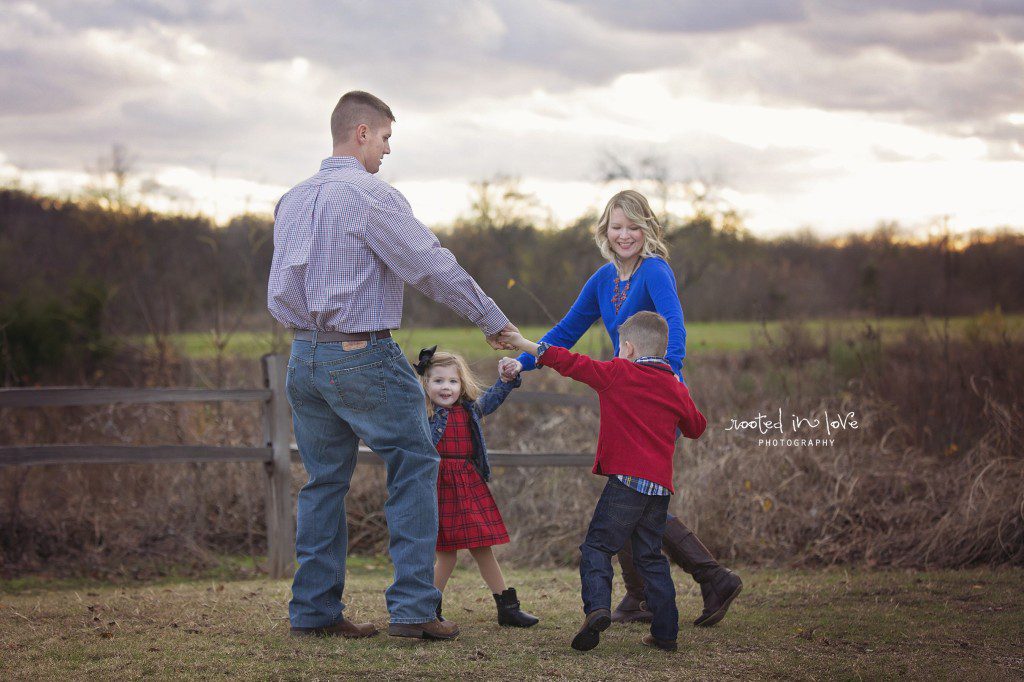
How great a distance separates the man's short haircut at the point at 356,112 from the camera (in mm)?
3826

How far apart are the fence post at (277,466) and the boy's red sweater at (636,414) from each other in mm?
2790

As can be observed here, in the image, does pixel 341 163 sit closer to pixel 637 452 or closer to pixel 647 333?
pixel 647 333

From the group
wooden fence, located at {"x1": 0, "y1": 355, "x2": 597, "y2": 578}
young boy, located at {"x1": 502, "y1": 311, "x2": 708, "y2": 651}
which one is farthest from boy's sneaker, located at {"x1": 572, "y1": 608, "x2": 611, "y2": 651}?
wooden fence, located at {"x1": 0, "y1": 355, "x2": 597, "y2": 578}

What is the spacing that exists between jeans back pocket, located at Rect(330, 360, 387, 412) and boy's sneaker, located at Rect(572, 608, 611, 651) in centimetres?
→ 115

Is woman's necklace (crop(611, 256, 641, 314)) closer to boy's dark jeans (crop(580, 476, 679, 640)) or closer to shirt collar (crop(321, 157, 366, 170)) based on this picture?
boy's dark jeans (crop(580, 476, 679, 640))

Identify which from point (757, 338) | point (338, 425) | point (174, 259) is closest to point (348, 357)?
point (338, 425)

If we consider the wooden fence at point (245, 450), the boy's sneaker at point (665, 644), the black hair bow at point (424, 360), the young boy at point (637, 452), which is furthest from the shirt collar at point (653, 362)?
the wooden fence at point (245, 450)

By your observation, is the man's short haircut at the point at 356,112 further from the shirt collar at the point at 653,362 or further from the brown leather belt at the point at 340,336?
the shirt collar at the point at 653,362

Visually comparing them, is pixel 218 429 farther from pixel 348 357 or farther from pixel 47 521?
pixel 348 357

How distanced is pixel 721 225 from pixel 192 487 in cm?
1762

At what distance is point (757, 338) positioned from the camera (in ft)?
35.8

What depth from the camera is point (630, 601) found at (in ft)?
14.3

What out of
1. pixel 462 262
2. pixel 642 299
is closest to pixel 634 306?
pixel 642 299

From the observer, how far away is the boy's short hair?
3812 mm
